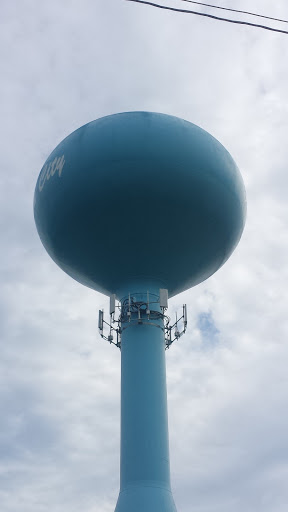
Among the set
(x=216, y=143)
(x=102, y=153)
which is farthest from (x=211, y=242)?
(x=102, y=153)

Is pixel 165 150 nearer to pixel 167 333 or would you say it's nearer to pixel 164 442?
pixel 167 333

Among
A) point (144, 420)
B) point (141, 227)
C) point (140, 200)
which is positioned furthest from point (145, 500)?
point (140, 200)

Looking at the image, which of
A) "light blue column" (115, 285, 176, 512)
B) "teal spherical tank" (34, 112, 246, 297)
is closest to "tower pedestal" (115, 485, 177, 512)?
"light blue column" (115, 285, 176, 512)

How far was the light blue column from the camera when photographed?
12.7 m

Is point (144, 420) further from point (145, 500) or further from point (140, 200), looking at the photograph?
point (140, 200)

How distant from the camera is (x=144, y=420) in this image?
13352 millimetres

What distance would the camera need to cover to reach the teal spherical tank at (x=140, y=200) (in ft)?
44.4

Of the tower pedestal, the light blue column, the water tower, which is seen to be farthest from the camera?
the water tower

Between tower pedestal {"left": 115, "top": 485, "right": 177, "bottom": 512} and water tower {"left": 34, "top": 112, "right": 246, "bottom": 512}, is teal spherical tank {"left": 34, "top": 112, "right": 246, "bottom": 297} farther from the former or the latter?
tower pedestal {"left": 115, "top": 485, "right": 177, "bottom": 512}

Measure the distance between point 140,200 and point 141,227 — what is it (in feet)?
2.15

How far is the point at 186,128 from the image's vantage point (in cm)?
1430

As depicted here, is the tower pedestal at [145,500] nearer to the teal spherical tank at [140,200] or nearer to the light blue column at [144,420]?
the light blue column at [144,420]

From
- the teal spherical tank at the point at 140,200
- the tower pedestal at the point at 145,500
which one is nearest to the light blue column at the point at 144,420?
the tower pedestal at the point at 145,500

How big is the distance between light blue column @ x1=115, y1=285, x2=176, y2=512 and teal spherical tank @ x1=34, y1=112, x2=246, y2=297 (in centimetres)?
109
